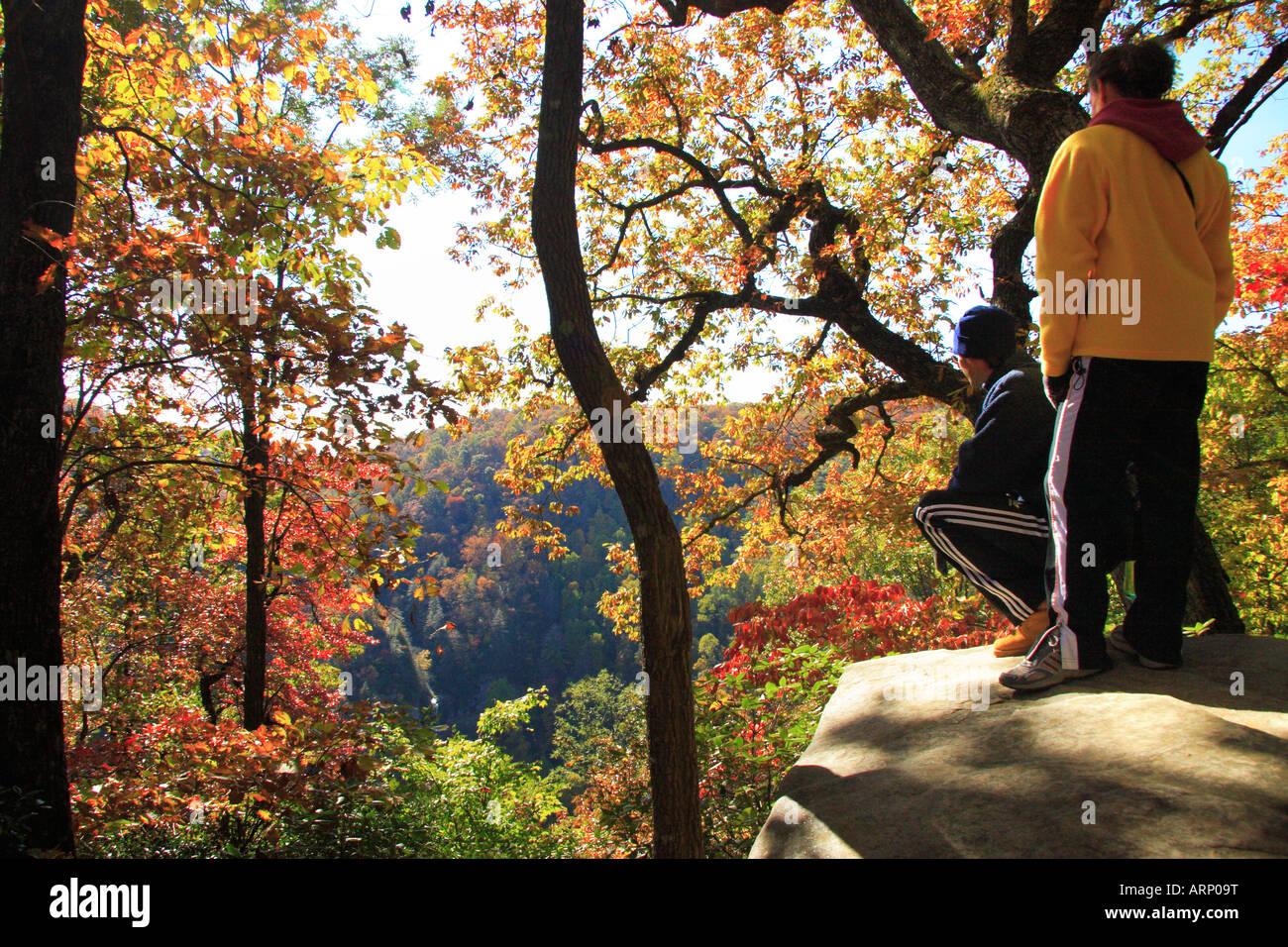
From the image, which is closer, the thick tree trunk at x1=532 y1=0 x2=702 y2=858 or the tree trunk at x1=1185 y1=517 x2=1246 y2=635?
the thick tree trunk at x1=532 y1=0 x2=702 y2=858

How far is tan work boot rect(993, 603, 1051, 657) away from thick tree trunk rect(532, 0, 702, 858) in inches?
52.9

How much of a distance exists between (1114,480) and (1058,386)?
1.21ft

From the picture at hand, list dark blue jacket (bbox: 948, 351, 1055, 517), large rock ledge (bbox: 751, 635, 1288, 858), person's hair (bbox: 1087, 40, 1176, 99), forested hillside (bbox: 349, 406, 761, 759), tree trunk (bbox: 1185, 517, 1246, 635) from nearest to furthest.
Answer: large rock ledge (bbox: 751, 635, 1288, 858) < person's hair (bbox: 1087, 40, 1176, 99) < dark blue jacket (bbox: 948, 351, 1055, 517) < tree trunk (bbox: 1185, 517, 1246, 635) < forested hillside (bbox: 349, 406, 761, 759)

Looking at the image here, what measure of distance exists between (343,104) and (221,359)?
7.00ft

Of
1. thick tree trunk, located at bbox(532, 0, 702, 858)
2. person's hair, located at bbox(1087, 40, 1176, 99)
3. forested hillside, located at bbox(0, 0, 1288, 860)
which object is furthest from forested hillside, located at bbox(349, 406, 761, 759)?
person's hair, located at bbox(1087, 40, 1176, 99)

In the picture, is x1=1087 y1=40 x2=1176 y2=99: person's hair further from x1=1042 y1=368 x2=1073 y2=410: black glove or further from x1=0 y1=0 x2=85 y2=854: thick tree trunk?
x1=0 y1=0 x2=85 y2=854: thick tree trunk

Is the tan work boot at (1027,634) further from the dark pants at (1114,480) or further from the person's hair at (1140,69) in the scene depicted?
the person's hair at (1140,69)

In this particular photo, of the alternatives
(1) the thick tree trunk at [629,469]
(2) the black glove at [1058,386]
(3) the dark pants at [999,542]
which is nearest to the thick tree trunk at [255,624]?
(1) the thick tree trunk at [629,469]

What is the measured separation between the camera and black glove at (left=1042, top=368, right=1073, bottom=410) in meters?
2.52

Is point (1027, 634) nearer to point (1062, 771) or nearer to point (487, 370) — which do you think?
point (1062, 771)

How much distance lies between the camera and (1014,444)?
288 centimetres

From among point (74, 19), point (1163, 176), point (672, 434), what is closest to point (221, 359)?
point (74, 19)

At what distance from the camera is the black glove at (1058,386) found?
2524 mm
